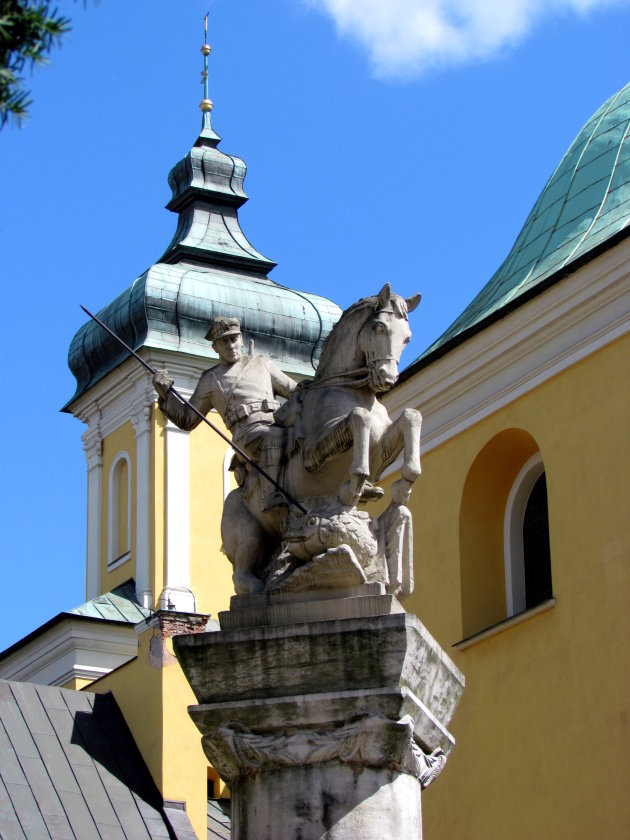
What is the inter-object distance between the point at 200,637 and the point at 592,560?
9259 millimetres

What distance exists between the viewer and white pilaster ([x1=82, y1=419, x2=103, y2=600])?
4044 centimetres

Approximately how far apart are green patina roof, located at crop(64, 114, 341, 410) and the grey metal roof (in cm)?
1386

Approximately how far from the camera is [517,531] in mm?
20938

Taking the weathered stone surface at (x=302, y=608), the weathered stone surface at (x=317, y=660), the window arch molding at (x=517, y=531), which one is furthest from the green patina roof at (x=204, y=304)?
the weathered stone surface at (x=317, y=660)

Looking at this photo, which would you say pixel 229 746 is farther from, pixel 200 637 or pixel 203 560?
pixel 203 560

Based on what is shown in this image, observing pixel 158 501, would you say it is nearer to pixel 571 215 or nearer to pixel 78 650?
pixel 78 650

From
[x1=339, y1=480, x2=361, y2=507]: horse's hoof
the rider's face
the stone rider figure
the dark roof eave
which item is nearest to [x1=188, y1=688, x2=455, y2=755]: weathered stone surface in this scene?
[x1=339, y1=480, x2=361, y2=507]: horse's hoof

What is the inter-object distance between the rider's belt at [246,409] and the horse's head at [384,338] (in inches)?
29.6

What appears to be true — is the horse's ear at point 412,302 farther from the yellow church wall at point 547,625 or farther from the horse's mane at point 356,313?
the yellow church wall at point 547,625

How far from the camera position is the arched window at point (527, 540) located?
20531 millimetres

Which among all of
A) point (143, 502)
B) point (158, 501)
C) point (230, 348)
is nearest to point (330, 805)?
point (230, 348)

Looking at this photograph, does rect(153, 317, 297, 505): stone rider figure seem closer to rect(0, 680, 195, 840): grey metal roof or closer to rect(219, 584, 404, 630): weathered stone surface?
rect(219, 584, 404, 630): weathered stone surface

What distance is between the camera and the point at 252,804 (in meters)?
10.1

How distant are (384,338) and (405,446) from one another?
63cm
